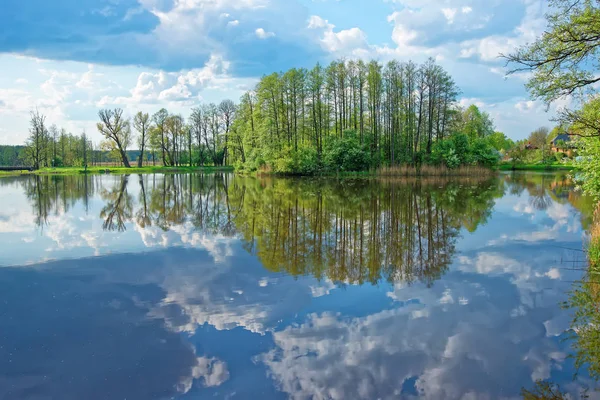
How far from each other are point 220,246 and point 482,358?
785cm

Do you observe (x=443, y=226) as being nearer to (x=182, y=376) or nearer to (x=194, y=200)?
(x=182, y=376)

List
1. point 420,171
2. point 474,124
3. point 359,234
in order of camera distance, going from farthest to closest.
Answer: point 474,124 → point 420,171 → point 359,234

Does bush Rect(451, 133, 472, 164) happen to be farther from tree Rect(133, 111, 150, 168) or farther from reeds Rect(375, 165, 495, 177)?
tree Rect(133, 111, 150, 168)

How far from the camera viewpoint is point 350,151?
4591 centimetres

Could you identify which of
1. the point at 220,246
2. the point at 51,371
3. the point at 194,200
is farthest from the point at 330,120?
the point at 51,371

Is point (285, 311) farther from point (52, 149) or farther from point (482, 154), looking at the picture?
point (52, 149)

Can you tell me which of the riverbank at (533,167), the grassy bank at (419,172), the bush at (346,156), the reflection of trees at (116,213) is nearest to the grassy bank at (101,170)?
the bush at (346,156)

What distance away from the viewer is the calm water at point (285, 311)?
484 cm

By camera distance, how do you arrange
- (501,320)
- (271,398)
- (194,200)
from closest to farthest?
(271,398) < (501,320) < (194,200)

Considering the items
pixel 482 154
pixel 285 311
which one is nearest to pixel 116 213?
pixel 285 311

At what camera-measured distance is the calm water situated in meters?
4.84

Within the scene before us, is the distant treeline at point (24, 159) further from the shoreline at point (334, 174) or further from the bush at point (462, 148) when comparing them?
the bush at point (462, 148)

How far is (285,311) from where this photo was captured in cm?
684

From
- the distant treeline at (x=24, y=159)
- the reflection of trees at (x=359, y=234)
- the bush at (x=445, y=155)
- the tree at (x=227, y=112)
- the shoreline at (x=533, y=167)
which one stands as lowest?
the reflection of trees at (x=359, y=234)
